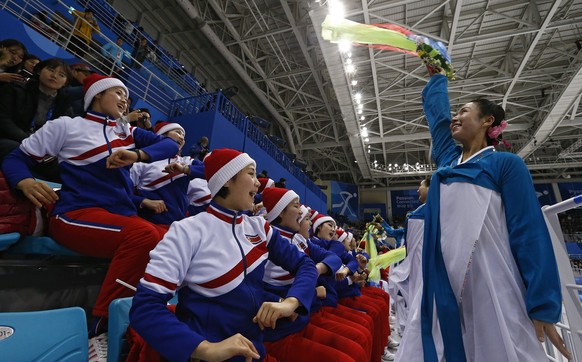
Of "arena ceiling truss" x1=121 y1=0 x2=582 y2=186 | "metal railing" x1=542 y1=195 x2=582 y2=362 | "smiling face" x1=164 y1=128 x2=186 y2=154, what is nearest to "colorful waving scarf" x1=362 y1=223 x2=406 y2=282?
"metal railing" x1=542 y1=195 x2=582 y2=362

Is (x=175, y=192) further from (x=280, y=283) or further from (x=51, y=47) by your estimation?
(x=51, y=47)

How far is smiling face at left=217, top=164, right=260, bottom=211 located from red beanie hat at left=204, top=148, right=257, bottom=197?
0.9 inches

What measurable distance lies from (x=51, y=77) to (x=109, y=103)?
0.85 meters

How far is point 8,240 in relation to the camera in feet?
4.01

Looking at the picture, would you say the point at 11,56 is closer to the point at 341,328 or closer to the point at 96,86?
the point at 96,86

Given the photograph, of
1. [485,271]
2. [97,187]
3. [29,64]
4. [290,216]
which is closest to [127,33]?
[29,64]

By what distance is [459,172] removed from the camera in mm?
1164

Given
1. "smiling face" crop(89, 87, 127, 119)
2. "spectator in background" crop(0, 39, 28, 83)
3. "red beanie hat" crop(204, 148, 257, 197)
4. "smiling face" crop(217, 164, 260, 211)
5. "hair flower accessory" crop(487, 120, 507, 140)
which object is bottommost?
"smiling face" crop(217, 164, 260, 211)

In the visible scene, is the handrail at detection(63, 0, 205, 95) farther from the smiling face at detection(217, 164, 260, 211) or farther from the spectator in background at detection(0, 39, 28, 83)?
the smiling face at detection(217, 164, 260, 211)

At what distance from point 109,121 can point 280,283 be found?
1.31 m

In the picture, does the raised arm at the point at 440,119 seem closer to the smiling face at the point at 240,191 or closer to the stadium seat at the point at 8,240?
the smiling face at the point at 240,191

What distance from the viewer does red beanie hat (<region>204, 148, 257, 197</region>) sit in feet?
3.56

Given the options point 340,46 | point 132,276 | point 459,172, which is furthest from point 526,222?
point 340,46

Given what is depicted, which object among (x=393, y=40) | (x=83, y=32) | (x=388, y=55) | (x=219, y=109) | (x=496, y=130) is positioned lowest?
(x=496, y=130)
